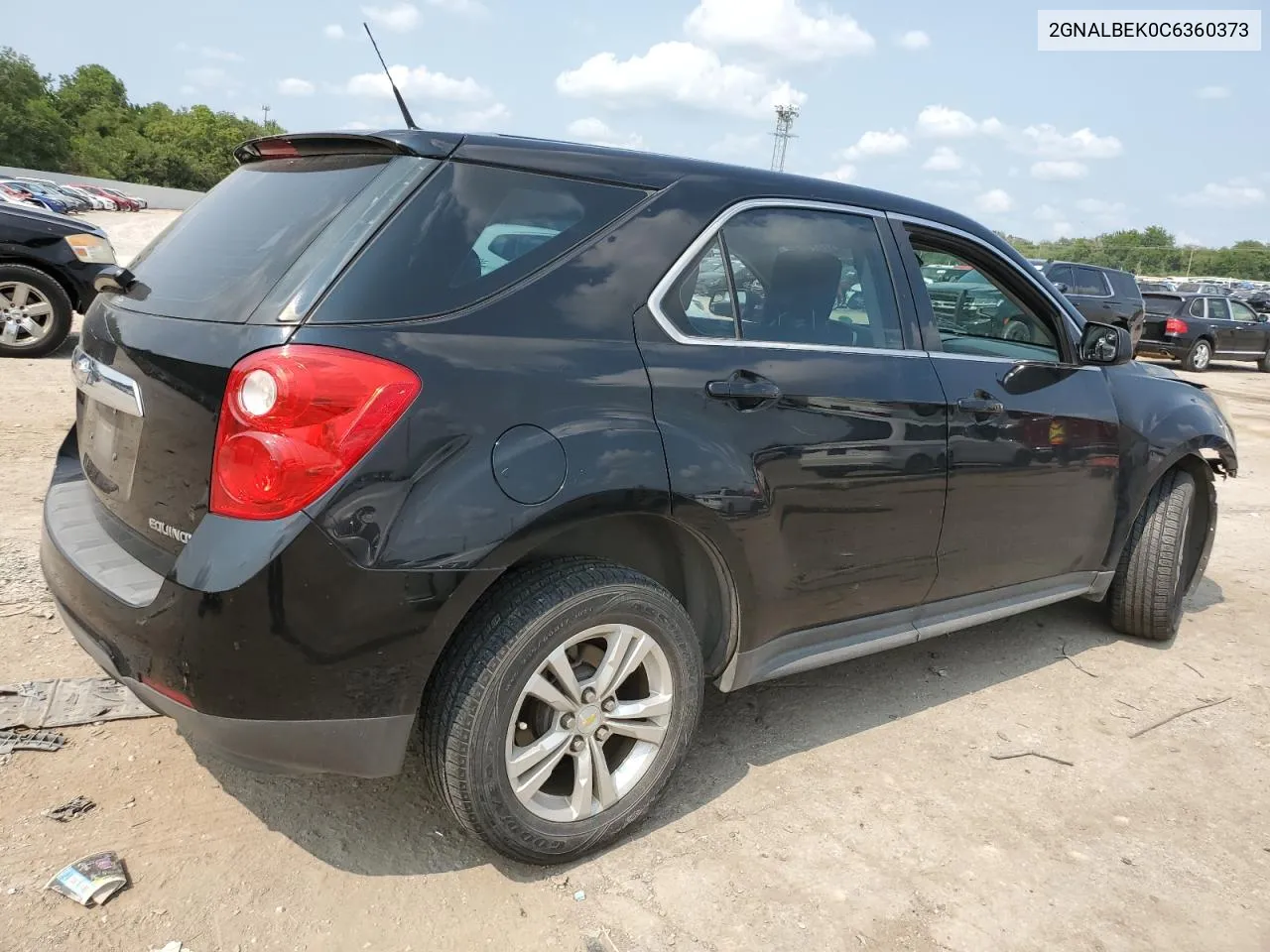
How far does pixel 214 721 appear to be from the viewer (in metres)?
2.05

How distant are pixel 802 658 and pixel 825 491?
0.53 meters

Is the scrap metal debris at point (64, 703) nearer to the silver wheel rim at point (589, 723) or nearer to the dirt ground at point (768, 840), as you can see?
the dirt ground at point (768, 840)

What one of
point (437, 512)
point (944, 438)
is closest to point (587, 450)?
point (437, 512)

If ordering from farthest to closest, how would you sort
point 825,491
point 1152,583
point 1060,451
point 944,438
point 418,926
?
point 1152,583 < point 1060,451 < point 944,438 < point 825,491 < point 418,926

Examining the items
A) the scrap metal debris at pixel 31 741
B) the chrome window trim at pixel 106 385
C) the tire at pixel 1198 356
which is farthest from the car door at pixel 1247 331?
the scrap metal debris at pixel 31 741

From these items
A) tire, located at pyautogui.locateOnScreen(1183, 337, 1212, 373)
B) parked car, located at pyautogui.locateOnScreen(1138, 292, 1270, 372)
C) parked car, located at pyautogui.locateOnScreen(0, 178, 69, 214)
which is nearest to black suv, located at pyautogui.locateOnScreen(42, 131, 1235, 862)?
parked car, located at pyautogui.locateOnScreen(1138, 292, 1270, 372)

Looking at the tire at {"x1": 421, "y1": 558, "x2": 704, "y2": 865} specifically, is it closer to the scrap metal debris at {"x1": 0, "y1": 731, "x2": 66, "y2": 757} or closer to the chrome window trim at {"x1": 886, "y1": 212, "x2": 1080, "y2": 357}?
the scrap metal debris at {"x1": 0, "y1": 731, "x2": 66, "y2": 757}

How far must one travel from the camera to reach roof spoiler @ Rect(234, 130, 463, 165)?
7.47 feet

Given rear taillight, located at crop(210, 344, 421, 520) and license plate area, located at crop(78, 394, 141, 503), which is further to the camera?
license plate area, located at crop(78, 394, 141, 503)

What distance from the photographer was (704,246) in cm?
263

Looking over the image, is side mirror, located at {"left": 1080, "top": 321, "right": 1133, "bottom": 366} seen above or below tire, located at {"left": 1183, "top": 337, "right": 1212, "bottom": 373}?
above

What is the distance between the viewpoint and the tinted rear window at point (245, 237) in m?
2.21

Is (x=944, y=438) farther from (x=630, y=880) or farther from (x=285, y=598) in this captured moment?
(x=285, y=598)

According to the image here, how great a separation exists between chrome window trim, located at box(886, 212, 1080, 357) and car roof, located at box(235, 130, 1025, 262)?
0.31 ft
